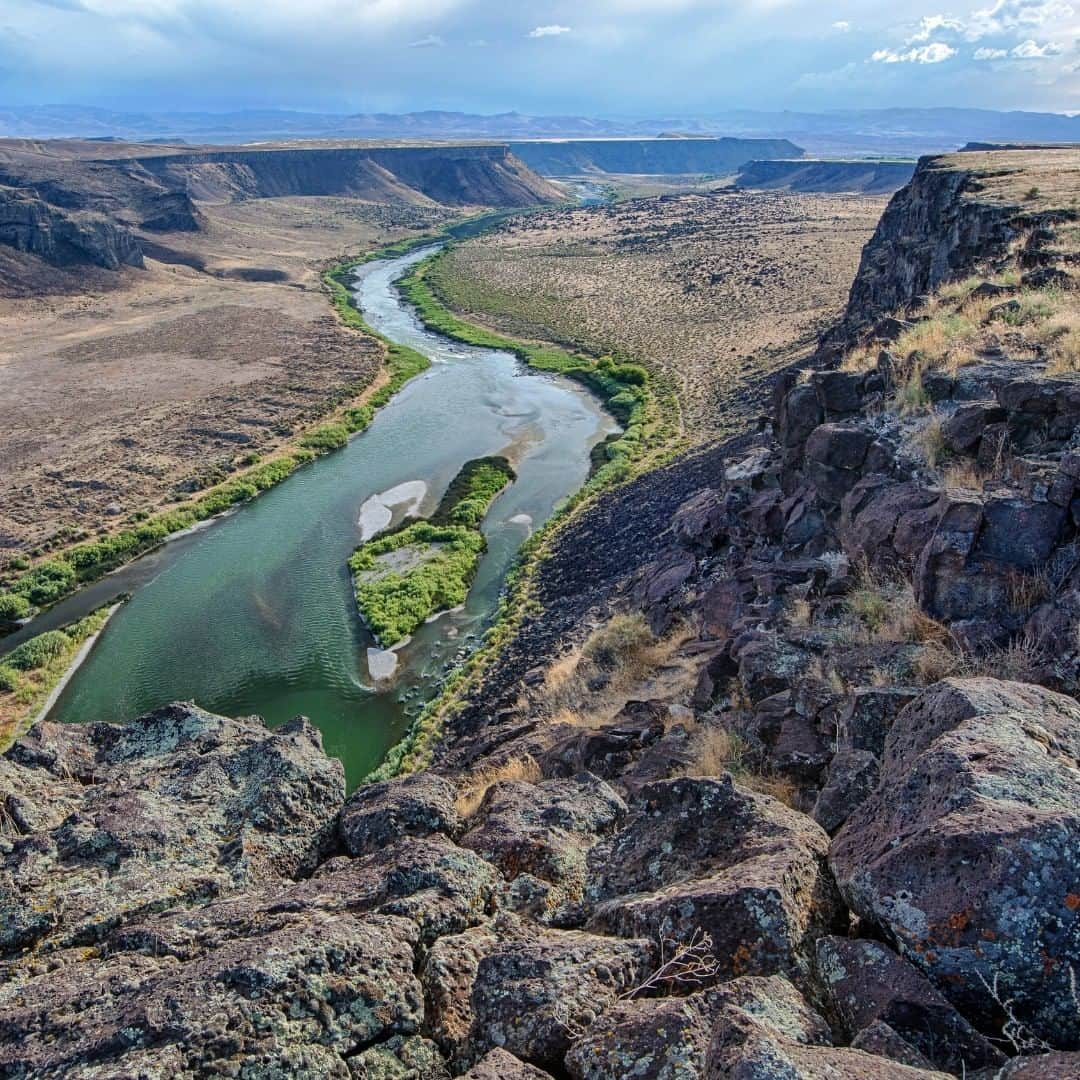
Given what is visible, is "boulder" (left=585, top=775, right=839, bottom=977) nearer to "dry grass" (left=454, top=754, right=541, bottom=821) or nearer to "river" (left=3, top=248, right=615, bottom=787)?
"dry grass" (left=454, top=754, right=541, bottom=821)

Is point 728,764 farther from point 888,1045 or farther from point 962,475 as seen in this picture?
point 962,475

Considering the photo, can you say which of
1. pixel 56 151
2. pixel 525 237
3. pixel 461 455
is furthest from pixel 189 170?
pixel 461 455

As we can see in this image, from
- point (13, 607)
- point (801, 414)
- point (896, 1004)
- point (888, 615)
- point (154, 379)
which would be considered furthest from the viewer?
point (154, 379)

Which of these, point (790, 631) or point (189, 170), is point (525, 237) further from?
point (790, 631)

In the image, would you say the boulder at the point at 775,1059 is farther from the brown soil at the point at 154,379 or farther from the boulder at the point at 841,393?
the brown soil at the point at 154,379

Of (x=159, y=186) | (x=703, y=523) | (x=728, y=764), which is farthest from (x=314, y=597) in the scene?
(x=159, y=186)

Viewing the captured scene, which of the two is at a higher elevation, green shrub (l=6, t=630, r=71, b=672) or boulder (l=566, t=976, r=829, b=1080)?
boulder (l=566, t=976, r=829, b=1080)

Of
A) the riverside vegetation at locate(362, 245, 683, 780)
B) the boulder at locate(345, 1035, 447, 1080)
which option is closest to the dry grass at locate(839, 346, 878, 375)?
the riverside vegetation at locate(362, 245, 683, 780)
